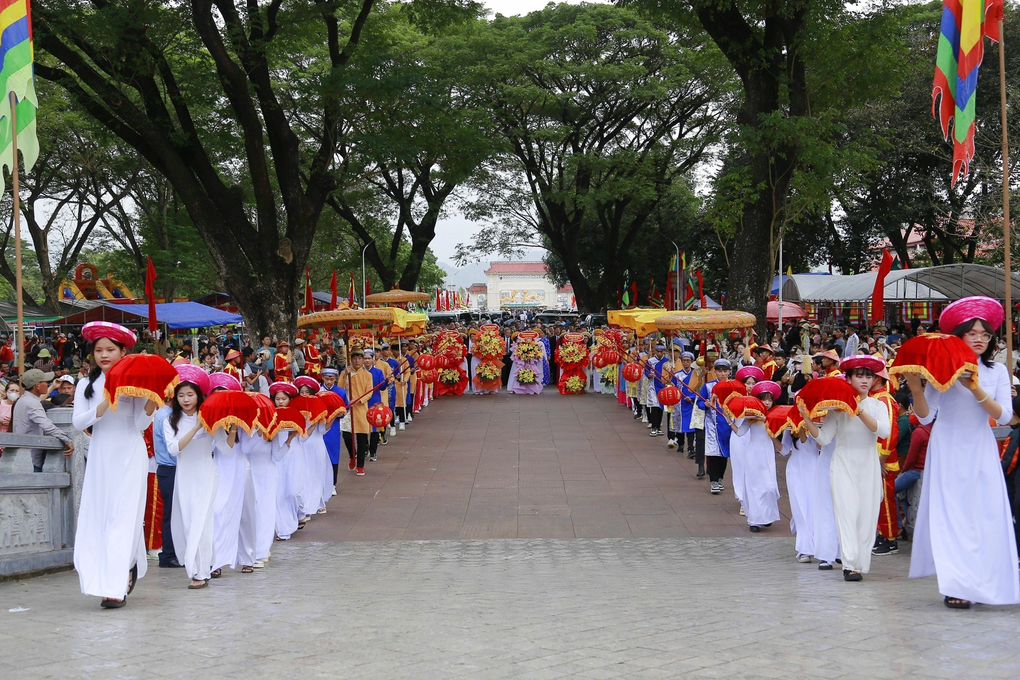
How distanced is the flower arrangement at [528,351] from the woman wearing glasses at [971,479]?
18265mm

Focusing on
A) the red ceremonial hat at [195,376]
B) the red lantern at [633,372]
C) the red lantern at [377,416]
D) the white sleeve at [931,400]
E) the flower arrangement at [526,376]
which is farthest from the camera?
the flower arrangement at [526,376]

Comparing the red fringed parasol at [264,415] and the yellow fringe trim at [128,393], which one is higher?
the yellow fringe trim at [128,393]

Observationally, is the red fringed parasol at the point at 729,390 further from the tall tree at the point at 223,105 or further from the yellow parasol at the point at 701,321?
the tall tree at the point at 223,105

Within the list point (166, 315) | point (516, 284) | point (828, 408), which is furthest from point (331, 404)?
point (516, 284)

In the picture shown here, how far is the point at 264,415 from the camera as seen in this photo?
8328mm

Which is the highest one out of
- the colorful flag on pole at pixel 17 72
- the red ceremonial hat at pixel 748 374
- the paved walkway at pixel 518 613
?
the colorful flag on pole at pixel 17 72

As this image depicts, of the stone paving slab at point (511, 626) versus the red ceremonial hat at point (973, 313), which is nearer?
the stone paving slab at point (511, 626)

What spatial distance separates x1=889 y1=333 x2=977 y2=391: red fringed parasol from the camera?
583 cm

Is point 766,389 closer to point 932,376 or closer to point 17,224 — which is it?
point 932,376

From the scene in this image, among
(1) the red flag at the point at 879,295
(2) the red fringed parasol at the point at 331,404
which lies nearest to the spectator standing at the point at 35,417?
(2) the red fringed parasol at the point at 331,404

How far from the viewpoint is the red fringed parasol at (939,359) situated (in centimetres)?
583

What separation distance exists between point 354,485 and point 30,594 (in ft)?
19.7

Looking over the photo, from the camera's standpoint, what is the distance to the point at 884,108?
31656mm

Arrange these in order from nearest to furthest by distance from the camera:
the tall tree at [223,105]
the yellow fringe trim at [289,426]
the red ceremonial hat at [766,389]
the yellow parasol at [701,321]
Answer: the yellow fringe trim at [289,426], the red ceremonial hat at [766,389], the yellow parasol at [701,321], the tall tree at [223,105]
